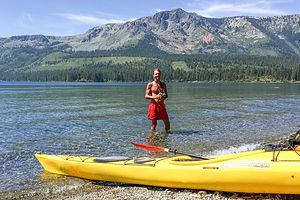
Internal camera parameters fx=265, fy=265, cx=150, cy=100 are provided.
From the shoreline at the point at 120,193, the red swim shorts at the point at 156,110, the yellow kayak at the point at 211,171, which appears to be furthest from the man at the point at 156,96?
the shoreline at the point at 120,193

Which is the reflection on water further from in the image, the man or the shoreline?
the shoreline

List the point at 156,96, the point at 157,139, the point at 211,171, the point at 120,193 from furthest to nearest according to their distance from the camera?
the point at 157,139
the point at 156,96
the point at 120,193
the point at 211,171

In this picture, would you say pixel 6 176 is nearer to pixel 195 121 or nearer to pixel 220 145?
pixel 220 145

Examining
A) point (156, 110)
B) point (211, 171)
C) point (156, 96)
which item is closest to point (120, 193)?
point (211, 171)

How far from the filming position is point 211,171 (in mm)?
7207

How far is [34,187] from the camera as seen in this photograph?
8523 millimetres

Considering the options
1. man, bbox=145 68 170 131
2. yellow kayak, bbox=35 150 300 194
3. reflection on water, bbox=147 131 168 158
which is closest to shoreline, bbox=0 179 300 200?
yellow kayak, bbox=35 150 300 194

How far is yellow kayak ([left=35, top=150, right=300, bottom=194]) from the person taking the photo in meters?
6.74

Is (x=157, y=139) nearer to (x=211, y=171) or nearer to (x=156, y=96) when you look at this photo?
(x=156, y=96)

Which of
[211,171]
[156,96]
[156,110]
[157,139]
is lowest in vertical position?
[157,139]

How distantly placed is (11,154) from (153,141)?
7.01 meters

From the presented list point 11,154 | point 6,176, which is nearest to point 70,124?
point 11,154

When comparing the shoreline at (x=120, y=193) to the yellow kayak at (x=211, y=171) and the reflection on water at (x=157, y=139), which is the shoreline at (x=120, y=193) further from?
the reflection on water at (x=157, y=139)

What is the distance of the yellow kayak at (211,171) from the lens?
265 inches
